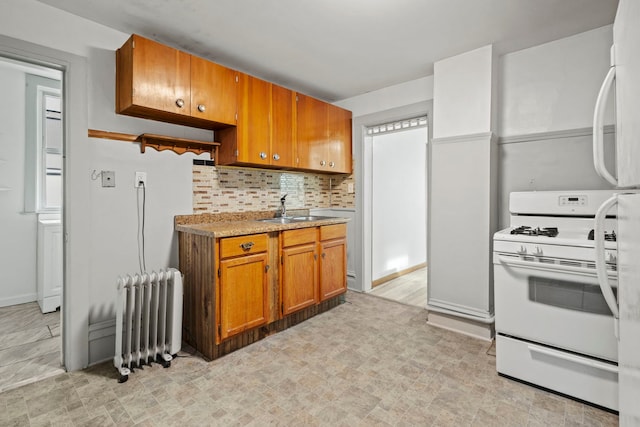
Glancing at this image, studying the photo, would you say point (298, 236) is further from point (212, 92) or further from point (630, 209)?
point (630, 209)

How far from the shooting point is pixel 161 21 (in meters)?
2.16

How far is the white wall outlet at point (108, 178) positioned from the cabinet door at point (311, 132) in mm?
1600

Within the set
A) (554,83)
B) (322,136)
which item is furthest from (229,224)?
(554,83)

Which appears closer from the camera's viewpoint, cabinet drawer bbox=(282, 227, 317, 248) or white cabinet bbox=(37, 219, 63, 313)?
cabinet drawer bbox=(282, 227, 317, 248)

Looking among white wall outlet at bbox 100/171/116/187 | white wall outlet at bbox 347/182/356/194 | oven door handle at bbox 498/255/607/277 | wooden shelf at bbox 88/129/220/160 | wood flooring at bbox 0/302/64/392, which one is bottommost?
wood flooring at bbox 0/302/64/392

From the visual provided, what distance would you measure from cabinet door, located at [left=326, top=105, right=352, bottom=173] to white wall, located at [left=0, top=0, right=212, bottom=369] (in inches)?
67.3

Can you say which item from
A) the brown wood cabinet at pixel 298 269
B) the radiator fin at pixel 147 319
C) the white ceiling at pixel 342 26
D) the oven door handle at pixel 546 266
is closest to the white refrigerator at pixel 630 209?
the oven door handle at pixel 546 266

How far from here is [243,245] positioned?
92.2 inches

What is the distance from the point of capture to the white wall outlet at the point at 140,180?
2348mm

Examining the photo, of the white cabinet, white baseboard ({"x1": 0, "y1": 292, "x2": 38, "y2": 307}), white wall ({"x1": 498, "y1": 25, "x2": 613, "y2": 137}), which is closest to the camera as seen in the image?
white wall ({"x1": 498, "y1": 25, "x2": 613, "y2": 137})

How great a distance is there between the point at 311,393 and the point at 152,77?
227 cm

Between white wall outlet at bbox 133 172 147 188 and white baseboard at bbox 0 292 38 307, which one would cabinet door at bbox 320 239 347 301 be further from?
white baseboard at bbox 0 292 38 307

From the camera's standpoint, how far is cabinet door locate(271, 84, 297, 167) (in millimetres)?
2916

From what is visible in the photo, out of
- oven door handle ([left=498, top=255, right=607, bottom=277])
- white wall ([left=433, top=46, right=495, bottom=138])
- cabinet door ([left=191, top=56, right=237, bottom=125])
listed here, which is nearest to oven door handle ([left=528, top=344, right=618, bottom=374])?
oven door handle ([left=498, top=255, right=607, bottom=277])
